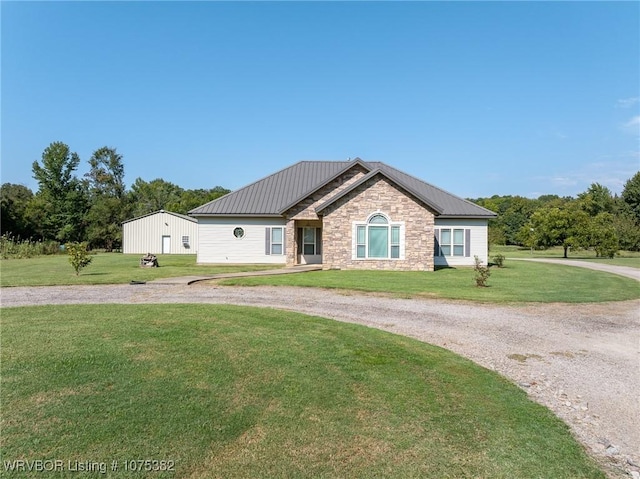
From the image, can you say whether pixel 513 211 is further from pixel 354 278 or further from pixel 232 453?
pixel 232 453

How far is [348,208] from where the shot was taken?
21797mm

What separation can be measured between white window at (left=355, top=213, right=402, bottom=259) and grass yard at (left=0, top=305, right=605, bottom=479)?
14.8m

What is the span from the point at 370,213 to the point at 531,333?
13.9 meters

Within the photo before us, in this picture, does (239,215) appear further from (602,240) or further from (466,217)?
(602,240)

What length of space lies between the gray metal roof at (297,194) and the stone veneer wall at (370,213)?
22.4 inches

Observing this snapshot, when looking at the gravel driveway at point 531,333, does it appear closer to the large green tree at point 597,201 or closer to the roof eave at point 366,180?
the roof eave at point 366,180

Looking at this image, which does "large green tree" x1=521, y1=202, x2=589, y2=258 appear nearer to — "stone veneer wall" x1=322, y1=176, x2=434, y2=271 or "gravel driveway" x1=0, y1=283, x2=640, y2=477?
"stone veneer wall" x1=322, y1=176, x2=434, y2=271

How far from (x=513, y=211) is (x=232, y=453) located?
8083 cm

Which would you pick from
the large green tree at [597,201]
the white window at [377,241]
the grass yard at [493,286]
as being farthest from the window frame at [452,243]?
the large green tree at [597,201]

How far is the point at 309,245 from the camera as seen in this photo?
84.5 feet

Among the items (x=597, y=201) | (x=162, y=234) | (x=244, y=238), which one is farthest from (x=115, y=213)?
(x=597, y=201)

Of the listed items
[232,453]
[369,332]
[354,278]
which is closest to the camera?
[232,453]

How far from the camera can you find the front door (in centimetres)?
2564

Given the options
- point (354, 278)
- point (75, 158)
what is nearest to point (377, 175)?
point (354, 278)
